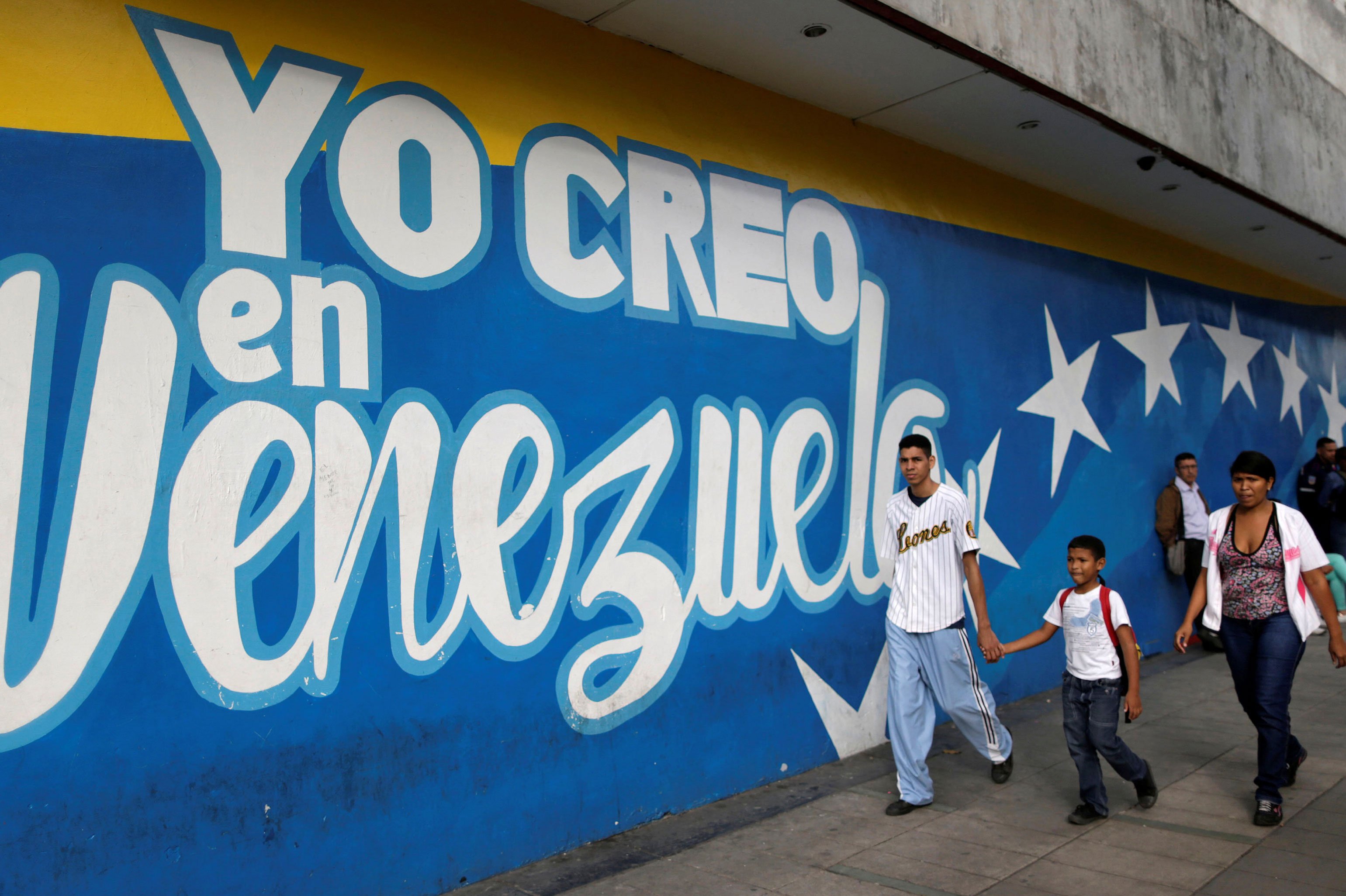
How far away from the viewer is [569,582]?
452cm

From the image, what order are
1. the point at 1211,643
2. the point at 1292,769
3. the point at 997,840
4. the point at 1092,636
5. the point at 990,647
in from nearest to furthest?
the point at 997,840
the point at 1092,636
the point at 990,647
the point at 1292,769
the point at 1211,643

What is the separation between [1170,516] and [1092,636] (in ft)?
16.5

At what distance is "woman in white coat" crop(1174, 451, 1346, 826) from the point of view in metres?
4.57

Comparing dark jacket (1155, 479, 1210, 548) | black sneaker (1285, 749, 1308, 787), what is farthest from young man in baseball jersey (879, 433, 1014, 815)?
dark jacket (1155, 479, 1210, 548)

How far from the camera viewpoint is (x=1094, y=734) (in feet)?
15.0

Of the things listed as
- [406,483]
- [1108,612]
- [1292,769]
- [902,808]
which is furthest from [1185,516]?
[406,483]

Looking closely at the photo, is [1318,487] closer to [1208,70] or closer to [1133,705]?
[1208,70]

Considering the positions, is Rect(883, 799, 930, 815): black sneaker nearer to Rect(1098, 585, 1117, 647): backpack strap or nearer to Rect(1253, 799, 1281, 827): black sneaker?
Rect(1098, 585, 1117, 647): backpack strap

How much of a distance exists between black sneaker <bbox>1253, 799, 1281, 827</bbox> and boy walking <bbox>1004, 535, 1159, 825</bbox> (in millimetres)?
531

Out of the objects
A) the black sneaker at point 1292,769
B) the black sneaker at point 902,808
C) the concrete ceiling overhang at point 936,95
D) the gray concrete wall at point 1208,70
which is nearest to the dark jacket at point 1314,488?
the gray concrete wall at point 1208,70

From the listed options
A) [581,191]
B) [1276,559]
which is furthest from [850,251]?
[1276,559]

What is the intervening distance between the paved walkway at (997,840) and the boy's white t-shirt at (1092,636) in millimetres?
762

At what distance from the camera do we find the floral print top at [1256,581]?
460 centimetres

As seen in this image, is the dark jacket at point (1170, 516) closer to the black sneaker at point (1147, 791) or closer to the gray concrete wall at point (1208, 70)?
the gray concrete wall at point (1208, 70)
